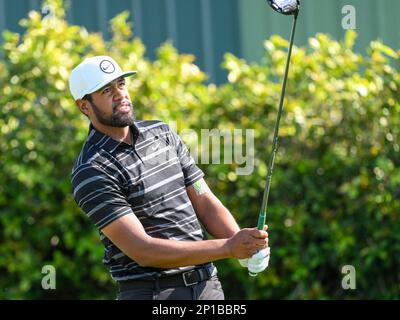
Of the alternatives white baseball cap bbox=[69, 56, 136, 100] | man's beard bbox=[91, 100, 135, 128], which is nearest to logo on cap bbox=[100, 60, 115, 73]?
white baseball cap bbox=[69, 56, 136, 100]

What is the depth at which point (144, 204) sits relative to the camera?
4598 mm

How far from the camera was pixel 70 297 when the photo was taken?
698cm

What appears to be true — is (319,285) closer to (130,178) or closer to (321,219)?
(321,219)

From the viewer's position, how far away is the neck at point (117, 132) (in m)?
4.72

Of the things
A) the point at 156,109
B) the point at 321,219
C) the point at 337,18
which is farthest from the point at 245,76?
the point at 337,18

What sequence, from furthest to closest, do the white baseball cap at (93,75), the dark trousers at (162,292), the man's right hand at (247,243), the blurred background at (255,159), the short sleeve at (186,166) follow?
the blurred background at (255,159), the short sleeve at (186,166), the white baseball cap at (93,75), the dark trousers at (162,292), the man's right hand at (247,243)

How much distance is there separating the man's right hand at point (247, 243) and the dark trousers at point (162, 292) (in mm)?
351

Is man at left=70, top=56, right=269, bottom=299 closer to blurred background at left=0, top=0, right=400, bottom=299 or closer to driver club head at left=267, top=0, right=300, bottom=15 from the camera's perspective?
driver club head at left=267, top=0, right=300, bottom=15

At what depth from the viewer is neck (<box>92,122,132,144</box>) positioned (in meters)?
4.72

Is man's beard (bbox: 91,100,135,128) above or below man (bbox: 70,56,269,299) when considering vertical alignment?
above

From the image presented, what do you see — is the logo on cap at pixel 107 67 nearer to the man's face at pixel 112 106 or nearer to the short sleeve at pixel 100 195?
the man's face at pixel 112 106

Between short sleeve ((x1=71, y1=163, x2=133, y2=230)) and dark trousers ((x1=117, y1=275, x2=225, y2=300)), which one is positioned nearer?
short sleeve ((x1=71, y1=163, x2=133, y2=230))

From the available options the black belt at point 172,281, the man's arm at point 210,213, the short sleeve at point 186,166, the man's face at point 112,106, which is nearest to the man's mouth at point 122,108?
the man's face at point 112,106

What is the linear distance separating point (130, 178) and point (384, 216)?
2471 mm
